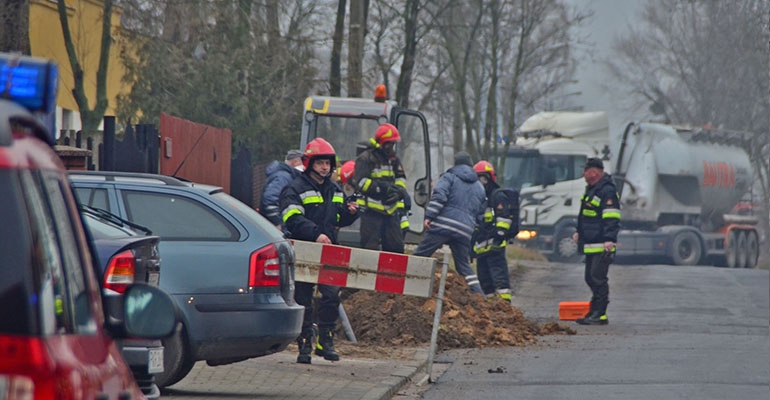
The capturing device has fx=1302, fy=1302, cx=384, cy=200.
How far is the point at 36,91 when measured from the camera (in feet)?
8.90

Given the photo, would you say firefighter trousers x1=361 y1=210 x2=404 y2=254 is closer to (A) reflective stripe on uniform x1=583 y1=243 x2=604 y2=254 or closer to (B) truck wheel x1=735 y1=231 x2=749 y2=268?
(A) reflective stripe on uniform x1=583 y1=243 x2=604 y2=254

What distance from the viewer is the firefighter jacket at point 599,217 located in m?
15.2

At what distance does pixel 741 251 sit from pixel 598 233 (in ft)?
63.5

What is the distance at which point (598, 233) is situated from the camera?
1528 cm

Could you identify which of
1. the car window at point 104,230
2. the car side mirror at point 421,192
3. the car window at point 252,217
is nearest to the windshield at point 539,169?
the car side mirror at point 421,192

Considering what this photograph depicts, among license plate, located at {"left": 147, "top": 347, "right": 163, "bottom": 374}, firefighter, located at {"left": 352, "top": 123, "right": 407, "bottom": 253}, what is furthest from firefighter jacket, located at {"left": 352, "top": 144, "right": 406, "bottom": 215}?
license plate, located at {"left": 147, "top": 347, "right": 163, "bottom": 374}

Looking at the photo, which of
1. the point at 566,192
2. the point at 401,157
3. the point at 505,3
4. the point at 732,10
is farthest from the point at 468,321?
the point at 732,10

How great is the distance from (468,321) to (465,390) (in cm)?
374

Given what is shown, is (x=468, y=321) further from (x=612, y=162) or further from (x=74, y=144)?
(x=612, y=162)

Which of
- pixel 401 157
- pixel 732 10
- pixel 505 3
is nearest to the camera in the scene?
pixel 401 157

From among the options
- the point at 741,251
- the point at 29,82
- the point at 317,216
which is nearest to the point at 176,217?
the point at 317,216

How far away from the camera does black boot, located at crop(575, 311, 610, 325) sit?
15.0 metres

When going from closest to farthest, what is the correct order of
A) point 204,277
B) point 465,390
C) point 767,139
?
1. point 204,277
2. point 465,390
3. point 767,139

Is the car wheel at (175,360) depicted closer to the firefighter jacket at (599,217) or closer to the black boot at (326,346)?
the black boot at (326,346)
